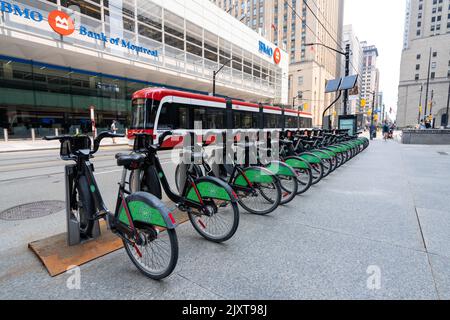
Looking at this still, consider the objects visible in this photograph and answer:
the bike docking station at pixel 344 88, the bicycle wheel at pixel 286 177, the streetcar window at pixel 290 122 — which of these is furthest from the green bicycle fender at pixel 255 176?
the streetcar window at pixel 290 122

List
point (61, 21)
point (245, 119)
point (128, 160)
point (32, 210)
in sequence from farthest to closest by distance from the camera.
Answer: point (245, 119) → point (61, 21) → point (32, 210) → point (128, 160)

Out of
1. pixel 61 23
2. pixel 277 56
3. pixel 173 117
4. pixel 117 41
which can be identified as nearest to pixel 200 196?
pixel 173 117

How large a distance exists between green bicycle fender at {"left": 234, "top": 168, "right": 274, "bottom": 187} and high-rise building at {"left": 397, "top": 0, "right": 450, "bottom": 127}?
3489 inches

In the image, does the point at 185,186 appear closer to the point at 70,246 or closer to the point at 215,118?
the point at 70,246

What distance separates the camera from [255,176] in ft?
13.3

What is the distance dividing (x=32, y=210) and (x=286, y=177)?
15.3ft

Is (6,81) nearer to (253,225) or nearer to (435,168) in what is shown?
(253,225)

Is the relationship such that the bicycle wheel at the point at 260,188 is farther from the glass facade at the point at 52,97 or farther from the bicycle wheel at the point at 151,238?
the glass facade at the point at 52,97

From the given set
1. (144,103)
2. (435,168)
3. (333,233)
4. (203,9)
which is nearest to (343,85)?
(435,168)

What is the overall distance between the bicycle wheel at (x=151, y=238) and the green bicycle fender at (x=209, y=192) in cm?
84

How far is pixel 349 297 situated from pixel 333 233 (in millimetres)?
1358

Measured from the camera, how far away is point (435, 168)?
27.4 ft

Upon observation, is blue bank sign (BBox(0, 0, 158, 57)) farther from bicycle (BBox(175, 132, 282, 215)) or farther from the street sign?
bicycle (BBox(175, 132, 282, 215))
